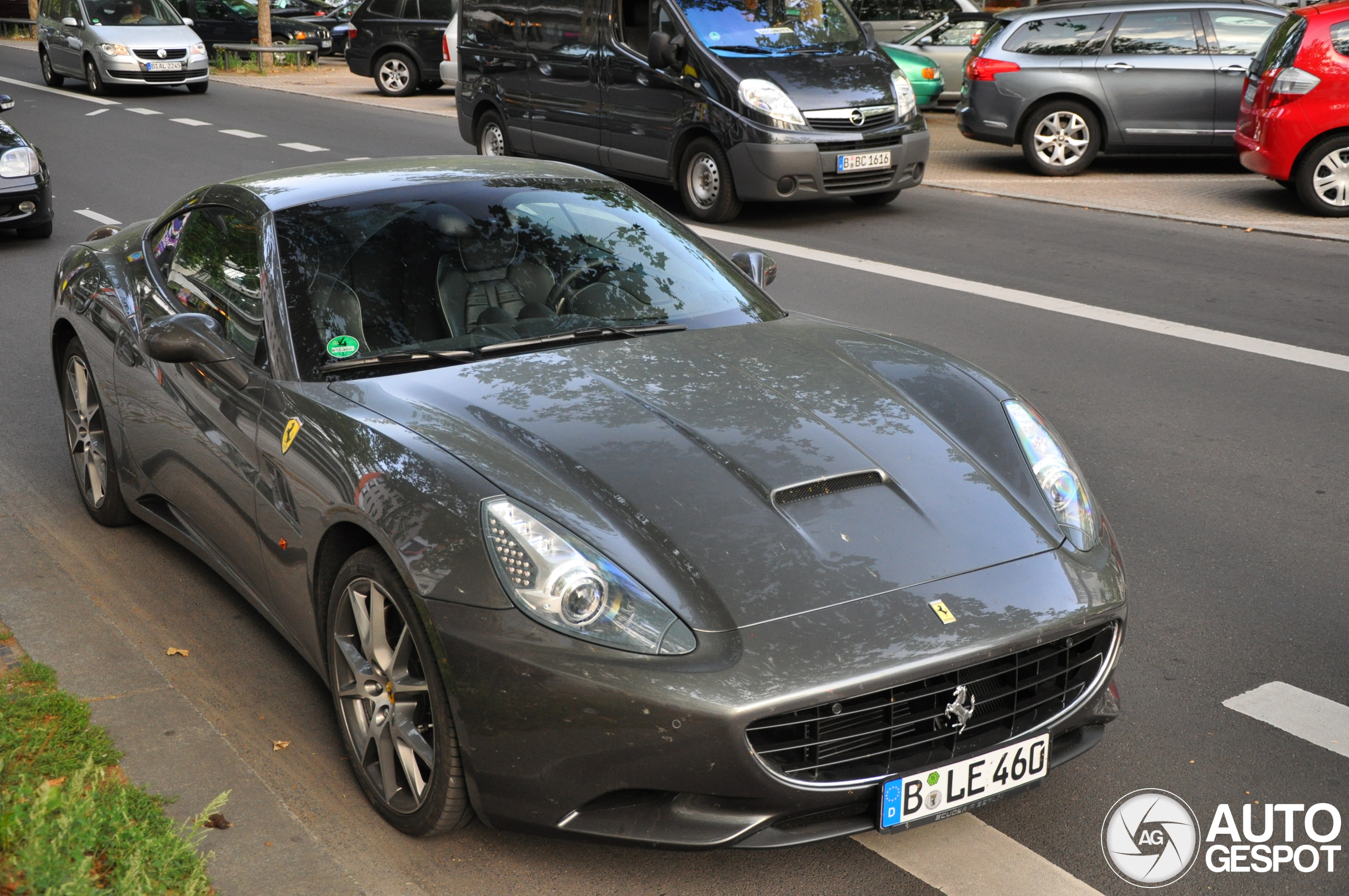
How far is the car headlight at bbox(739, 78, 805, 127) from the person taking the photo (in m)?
11.2

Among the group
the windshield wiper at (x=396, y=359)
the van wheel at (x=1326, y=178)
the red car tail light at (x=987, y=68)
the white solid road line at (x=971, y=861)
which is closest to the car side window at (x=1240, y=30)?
the red car tail light at (x=987, y=68)

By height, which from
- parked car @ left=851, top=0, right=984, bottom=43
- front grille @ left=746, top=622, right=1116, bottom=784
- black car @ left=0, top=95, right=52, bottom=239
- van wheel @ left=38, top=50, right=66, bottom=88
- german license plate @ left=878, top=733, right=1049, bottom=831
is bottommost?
van wheel @ left=38, top=50, right=66, bottom=88

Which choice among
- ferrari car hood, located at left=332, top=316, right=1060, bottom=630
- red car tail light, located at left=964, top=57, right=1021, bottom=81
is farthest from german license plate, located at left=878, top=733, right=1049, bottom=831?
red car tail light, located at left=964, top=57, right=1021, bottom=81

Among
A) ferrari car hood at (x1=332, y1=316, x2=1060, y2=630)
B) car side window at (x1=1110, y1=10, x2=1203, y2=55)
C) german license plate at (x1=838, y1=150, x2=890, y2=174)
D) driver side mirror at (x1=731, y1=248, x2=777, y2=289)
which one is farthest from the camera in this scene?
car side window at (x1=1110, y1=10, x2=1203, y2=55)

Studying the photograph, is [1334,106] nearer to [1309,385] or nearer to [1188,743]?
[1309,385]

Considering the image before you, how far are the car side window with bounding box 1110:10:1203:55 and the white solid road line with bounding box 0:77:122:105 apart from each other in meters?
16.3

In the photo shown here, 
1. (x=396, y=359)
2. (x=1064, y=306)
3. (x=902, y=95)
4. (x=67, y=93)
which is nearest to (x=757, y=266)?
(x=396, y=359)

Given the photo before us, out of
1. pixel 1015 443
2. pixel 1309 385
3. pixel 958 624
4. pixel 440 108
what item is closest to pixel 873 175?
pixel 1309 385

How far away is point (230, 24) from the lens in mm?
31031

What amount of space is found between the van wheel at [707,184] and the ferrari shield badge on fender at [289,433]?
8442 millimetres

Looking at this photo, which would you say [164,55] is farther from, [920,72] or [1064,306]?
[1064,306]

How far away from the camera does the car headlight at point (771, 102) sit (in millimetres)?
11156

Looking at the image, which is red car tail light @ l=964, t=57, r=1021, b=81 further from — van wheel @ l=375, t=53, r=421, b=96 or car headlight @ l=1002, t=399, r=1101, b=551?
van wheel @ l=375, t=53, r=421, b=96

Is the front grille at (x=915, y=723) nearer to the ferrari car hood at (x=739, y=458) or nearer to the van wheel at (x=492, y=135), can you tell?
the ferrari car hood at (x=739, y=458)
